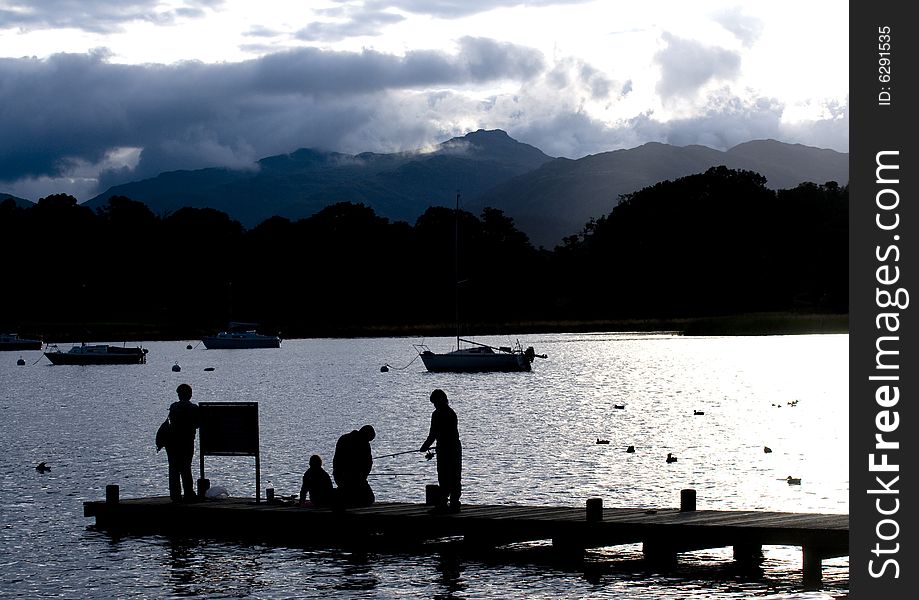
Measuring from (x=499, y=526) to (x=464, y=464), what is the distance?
22085 mm

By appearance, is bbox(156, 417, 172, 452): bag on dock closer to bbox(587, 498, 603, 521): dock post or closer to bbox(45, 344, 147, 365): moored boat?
bbox(587, 498, 603, 521): dock post

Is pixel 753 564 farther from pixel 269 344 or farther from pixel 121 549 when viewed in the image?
pixel 269 344

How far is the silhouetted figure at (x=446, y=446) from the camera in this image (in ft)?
90.3

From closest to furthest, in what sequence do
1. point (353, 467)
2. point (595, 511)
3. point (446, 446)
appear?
point (595, 511)
point (446, 446)
point (353, 467)

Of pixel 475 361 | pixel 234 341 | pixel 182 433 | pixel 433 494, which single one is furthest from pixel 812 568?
pixel 234 341

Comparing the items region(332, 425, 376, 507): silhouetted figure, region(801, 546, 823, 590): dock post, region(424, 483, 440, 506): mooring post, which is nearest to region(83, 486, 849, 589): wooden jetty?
region(801, 546, 823, 590): dock post

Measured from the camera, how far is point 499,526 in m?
28.0

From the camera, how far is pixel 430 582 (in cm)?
2706

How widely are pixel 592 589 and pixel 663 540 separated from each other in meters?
1.84

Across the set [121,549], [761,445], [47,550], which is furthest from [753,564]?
[761,445]

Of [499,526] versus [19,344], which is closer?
[499,526]

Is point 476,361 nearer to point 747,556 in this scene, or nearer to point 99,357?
point 99,357

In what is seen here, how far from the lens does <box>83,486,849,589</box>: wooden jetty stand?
25.9 metres

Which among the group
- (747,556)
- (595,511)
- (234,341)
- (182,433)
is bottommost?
(747,556)
